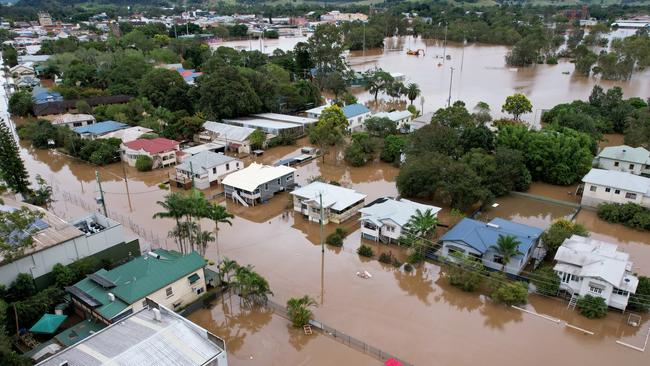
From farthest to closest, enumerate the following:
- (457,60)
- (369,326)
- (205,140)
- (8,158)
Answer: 1. (457,60)
2. (205,140)
3. (8,158)
4. (369,326)

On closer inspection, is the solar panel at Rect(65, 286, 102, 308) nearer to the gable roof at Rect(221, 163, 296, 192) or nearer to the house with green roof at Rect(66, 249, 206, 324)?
the house with green roof at Rect(66, 249, 206, 324)

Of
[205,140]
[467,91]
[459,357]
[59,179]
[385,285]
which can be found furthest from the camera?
Answer: [467,91]

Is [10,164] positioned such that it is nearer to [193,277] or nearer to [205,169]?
[205,169]

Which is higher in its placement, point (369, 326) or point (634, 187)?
point (634, 187)

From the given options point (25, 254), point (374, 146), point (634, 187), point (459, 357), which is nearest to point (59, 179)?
point (25, 254)

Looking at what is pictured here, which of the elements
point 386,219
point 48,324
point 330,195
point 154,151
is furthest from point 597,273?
point 154,151

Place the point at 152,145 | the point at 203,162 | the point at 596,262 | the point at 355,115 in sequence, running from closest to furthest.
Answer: the point at 596,262 → the point at 203,162 → the point at 152,145 → the point at 355,115

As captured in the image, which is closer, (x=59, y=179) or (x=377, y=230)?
(x=377, y=230)

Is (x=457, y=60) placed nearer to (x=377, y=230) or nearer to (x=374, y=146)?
(x=374, y=146)
